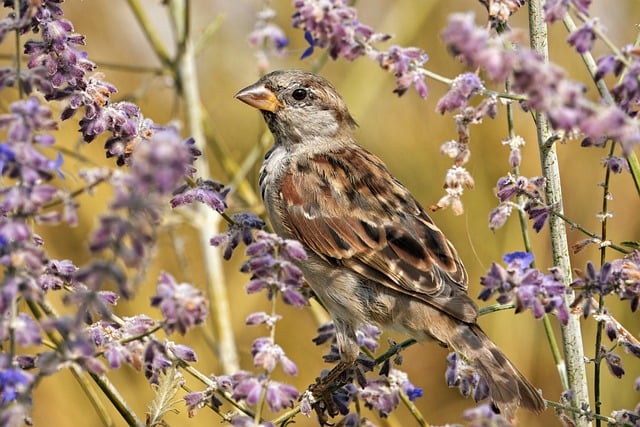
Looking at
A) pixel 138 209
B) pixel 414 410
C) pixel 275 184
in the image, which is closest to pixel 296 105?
pixel 275 184

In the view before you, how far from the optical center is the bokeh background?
3.26m

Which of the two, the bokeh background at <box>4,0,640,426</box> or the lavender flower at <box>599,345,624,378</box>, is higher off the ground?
the bokeh background at <box>4,0,640,426</box>

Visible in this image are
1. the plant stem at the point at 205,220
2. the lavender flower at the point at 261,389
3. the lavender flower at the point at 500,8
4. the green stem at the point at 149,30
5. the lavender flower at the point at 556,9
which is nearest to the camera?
the lavender flower at the point at 556,9

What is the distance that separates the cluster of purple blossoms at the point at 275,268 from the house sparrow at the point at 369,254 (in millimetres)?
671

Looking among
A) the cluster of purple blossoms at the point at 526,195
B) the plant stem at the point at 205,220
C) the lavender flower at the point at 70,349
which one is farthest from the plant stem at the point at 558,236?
the plant stem at the point at 205,220

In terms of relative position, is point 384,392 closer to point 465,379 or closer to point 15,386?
point 465,379

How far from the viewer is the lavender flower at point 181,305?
1.01 m

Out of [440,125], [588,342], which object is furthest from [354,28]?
[440,125]

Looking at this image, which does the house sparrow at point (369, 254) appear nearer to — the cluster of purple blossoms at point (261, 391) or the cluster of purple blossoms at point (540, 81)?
the cluster of purple blossoms at point (261, 391)

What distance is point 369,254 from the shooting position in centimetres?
208

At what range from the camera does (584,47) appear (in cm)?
111

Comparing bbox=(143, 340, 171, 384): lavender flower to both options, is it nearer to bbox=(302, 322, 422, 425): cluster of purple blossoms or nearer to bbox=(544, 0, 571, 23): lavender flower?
bbox=(302, 322, 422, 425): cluster of purple blossoms

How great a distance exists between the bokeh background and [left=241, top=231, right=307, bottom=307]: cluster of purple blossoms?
1.70 m

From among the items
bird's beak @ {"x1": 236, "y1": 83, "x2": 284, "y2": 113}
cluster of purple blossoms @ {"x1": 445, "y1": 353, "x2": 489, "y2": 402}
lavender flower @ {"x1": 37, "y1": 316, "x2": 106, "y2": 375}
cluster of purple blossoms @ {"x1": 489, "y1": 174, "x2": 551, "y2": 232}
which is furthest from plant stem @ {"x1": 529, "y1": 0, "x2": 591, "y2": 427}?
bird's beak @ {"x1": 236, "y1": 83, "x2": 284, "y2": 113}
